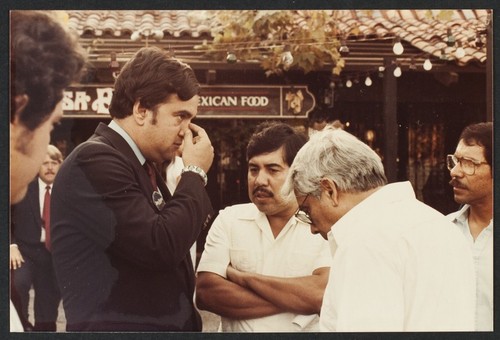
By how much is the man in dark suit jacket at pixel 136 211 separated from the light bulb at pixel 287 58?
0.57m

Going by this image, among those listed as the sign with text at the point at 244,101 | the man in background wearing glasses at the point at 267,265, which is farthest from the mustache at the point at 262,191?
the sign with text at the point at 244,101

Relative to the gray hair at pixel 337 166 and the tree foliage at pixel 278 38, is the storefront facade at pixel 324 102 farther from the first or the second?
the gray hair at pixel 337 166

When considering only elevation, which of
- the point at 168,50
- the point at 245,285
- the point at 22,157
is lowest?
the point at 245,285

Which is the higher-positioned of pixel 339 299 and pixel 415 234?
pixel 415 234

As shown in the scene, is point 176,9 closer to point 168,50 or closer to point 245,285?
point 168,50

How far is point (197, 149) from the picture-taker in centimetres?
422

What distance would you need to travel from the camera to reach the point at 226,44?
441cm

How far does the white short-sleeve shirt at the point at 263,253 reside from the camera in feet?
14.0

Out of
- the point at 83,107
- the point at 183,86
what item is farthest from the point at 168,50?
the point at 83,107

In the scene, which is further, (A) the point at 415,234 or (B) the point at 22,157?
(B) the point at 22,157

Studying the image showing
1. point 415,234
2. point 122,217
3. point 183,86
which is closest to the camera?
point 415,234

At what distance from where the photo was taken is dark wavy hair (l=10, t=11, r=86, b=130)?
14.3ft

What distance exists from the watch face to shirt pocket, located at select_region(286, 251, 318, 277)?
860mm

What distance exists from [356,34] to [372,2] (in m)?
0.25
